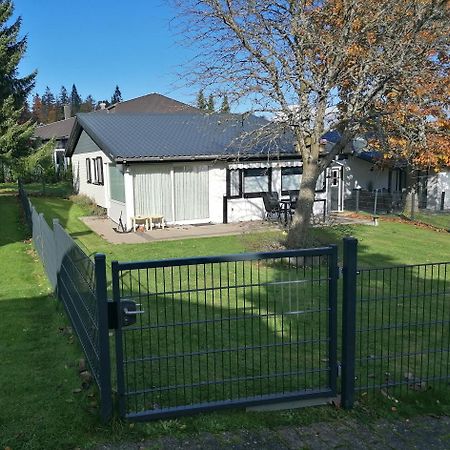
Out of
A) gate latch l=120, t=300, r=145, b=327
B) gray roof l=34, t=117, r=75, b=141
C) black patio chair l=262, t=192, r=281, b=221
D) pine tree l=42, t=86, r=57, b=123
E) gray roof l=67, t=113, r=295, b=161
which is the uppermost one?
pine tree l=42, t=86, r=57, b=123

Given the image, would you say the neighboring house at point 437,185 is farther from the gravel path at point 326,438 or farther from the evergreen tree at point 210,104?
the gravel path at point 326,438

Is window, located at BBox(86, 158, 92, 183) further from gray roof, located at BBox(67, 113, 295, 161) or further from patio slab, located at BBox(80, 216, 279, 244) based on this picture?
patio slab, located at BBox(80, 216, 279, 244)

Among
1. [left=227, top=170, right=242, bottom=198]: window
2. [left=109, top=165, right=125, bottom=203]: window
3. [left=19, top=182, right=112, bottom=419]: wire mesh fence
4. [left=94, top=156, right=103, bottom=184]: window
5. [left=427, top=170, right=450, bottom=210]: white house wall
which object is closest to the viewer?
[left=19, top=182, right=112, bottom=419]: wire mesh fence

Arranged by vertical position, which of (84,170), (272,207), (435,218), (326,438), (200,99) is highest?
(200,99)

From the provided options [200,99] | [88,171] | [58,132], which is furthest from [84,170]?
[58,132]

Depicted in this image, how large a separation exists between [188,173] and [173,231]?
8.35 ft

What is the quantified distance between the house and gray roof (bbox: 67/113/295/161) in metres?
0.03

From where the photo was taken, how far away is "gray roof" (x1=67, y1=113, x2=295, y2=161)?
54.7ft

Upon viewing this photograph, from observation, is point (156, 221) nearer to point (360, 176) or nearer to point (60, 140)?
point (360, 176)

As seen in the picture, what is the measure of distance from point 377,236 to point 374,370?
11402 mm

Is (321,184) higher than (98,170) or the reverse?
the reverse

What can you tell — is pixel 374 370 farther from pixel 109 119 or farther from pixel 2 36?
pixel 2 36

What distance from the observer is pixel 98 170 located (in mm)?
20719

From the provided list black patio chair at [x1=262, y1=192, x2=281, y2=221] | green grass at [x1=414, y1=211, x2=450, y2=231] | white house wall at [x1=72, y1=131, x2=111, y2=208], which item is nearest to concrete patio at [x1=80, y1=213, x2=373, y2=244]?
black patio chair at [x1=262, y1=192, x2=281, y2=221]
